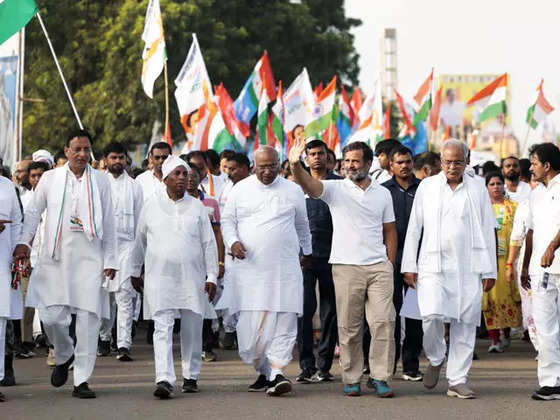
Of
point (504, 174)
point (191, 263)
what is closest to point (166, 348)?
point (191, 263)

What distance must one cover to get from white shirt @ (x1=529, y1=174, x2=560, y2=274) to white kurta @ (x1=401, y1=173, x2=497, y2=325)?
1.12 feet

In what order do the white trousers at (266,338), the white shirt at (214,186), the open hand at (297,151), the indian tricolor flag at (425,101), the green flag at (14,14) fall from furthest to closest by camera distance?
the indian tricolor flag at (425,101)
the white shirt at (214,186)
the green flag at (14,14)
the white trousers at (266,338)
the open hand at (297,151)

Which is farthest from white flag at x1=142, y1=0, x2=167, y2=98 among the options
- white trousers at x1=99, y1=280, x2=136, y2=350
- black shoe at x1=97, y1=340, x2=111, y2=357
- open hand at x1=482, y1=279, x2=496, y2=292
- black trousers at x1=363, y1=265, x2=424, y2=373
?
open hand at x1=482, y1=279, x2=496, y2=292

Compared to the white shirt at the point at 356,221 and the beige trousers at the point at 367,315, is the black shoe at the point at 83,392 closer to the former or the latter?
the beige trousers at the point at 367,315

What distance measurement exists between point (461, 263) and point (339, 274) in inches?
39.0

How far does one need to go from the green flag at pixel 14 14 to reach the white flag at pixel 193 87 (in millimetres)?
6921

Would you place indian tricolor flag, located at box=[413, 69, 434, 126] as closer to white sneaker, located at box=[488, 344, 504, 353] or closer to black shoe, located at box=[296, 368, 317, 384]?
white sneaker, located at box=[488, 344, 504, 353]

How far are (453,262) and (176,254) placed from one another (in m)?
2.24

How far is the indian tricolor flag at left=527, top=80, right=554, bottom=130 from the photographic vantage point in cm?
2636

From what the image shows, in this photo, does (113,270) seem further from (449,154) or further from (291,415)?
(449,154)

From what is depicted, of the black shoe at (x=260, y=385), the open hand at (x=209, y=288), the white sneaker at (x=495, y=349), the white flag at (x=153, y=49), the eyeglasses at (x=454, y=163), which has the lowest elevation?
the white sneaker at (x=495, y=349)

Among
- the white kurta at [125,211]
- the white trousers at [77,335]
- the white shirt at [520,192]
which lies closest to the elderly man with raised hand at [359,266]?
the white trousers at [77,335]

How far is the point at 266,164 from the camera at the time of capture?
1049cm

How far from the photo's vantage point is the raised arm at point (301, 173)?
974cm
